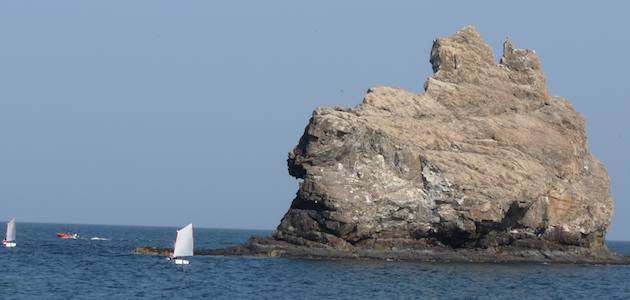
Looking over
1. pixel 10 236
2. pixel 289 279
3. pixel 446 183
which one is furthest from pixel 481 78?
pixel 10 236

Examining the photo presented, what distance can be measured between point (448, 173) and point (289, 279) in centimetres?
1807

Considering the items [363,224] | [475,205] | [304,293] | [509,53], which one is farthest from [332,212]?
[509,53]

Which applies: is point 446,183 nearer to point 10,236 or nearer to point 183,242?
point 183,242

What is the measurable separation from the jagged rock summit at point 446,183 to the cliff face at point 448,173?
90 mm

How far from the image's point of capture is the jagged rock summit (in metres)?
59.6

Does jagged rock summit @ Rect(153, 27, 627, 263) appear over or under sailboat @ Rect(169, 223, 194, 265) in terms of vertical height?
over

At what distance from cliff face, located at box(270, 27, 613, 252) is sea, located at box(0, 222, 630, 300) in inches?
116

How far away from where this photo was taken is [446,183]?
5991 centimetres

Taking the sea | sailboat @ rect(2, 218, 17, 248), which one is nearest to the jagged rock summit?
the sea

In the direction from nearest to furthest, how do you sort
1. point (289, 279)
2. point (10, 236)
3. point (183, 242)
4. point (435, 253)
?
point (289, 279) → point (183, 242) → point (435, 253) → point (10, 236)

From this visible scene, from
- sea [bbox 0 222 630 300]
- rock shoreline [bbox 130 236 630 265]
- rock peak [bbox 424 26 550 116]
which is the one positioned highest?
rock peak [bbox 424 26 550 116]

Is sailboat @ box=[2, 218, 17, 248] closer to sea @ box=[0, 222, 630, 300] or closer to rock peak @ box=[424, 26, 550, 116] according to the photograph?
sea @ box=[0, 222, 630, 300]

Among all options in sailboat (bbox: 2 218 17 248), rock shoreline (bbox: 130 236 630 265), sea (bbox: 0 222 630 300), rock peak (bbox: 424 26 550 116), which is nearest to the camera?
sea (bbox: 0 222 630 300)

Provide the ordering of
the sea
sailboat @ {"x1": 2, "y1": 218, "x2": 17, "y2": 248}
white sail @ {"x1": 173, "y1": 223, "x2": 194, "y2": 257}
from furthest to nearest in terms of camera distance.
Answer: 1. sailboat @ {"x1": 2, "y1": 218, "x2": 17, "y2": 248}
2. white sail @ {"x1": 173, "y1": 223, "x2": 194, "y2": 257}
3. the sea
